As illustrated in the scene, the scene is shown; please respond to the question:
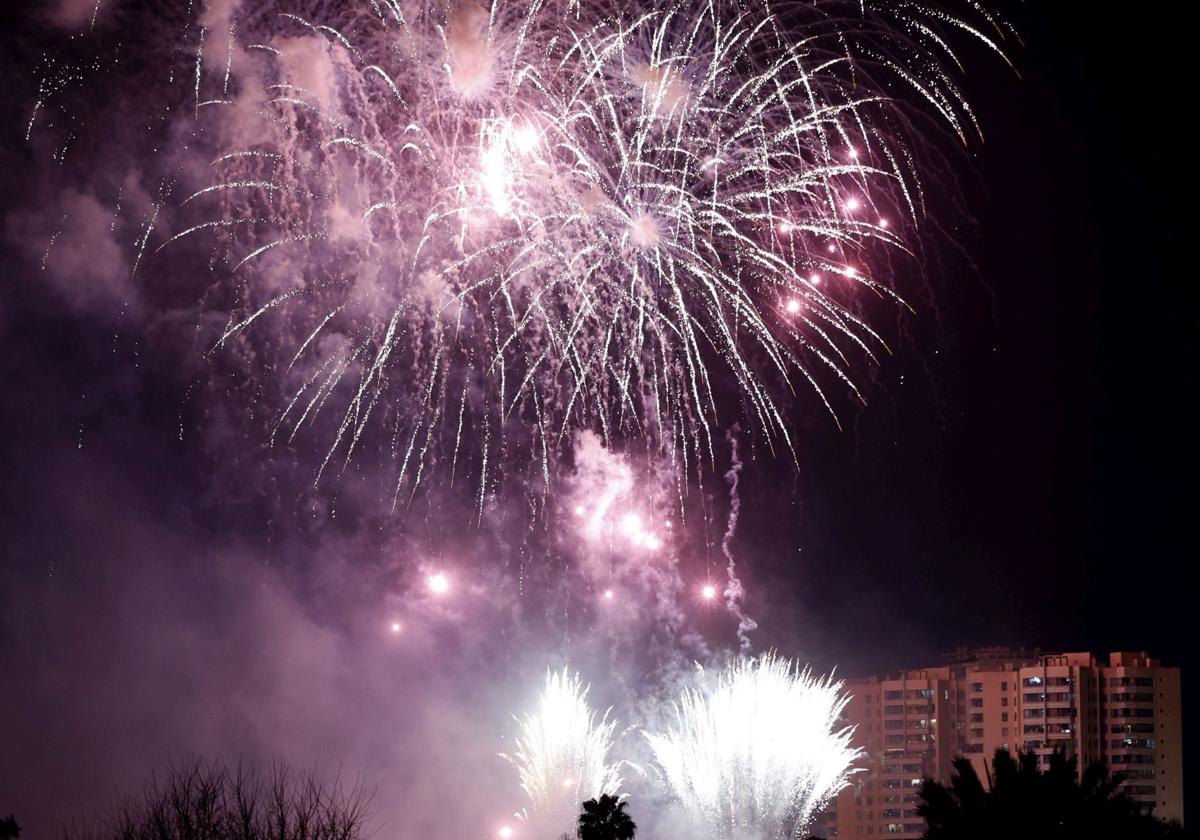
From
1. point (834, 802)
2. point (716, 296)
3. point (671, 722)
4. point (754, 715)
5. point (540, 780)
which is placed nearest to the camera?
point (716, 296)

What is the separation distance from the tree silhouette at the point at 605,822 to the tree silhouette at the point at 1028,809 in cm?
1342

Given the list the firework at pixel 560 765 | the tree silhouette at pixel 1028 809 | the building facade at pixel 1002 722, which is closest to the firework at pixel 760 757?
the firework at pixel 560 765

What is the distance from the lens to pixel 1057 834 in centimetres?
1953

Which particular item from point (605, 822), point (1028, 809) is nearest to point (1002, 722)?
point (605, 822)

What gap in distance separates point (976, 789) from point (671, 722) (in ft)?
98.3

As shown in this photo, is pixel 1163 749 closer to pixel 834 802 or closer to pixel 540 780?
pixel 834 802

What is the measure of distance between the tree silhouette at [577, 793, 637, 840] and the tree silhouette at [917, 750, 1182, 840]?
13417 mm

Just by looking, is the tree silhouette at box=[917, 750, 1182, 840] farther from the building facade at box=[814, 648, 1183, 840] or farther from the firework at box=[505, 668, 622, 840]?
the building facade at box=[814, 648, 1183, 840]

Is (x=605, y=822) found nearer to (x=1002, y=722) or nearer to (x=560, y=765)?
(x=560, y=765)

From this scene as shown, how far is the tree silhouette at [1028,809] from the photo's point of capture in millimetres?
19578

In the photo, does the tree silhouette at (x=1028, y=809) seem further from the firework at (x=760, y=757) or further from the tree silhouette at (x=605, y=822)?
the firework at (x=760, y=757)

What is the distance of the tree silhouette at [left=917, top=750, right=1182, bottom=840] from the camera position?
64.2 feet

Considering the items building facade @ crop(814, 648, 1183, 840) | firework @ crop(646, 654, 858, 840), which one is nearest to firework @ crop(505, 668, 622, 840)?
firework @ crop(646, 654, 858, 840)

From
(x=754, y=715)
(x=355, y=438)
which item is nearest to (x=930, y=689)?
(x=754, y=715)
